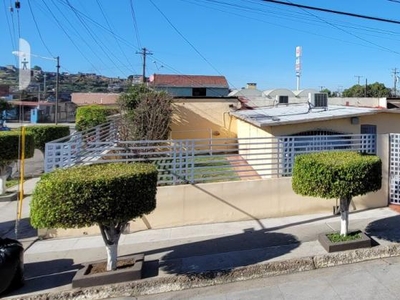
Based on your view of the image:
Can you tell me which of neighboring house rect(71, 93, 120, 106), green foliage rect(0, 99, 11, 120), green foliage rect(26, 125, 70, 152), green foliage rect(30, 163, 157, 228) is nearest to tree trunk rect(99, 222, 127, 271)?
green foliage rect(30, 163, 157, 228)

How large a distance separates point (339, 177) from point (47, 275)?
469cm

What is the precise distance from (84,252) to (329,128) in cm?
899

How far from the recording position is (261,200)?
7828mm

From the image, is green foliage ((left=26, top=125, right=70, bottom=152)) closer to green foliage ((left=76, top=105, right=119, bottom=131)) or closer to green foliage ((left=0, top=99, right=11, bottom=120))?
green foliage ((left=76, top=105, right=119, bottom=131))

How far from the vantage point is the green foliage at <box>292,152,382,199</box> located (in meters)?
5.41

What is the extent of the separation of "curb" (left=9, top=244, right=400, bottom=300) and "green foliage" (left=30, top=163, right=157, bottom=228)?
37.6 inches

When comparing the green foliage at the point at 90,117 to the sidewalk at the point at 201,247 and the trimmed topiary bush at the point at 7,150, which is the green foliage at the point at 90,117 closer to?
the trimmed topiary bush at the point at 7,150

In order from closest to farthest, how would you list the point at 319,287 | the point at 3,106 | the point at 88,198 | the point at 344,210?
1. the point at 88,198
2. the point at 319,287
3. the point at 344,210
4. the point at 3,106

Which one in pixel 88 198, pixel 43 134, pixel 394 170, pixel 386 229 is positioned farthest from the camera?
pixel 43 134

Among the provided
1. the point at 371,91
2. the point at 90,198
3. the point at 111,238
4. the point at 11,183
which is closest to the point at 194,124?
the point at 11,183

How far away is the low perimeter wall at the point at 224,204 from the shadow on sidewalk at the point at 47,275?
1411mm

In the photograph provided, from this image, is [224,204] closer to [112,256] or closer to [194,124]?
[112,256]

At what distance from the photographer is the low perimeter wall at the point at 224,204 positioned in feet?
24.3

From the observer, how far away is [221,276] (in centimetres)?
501
